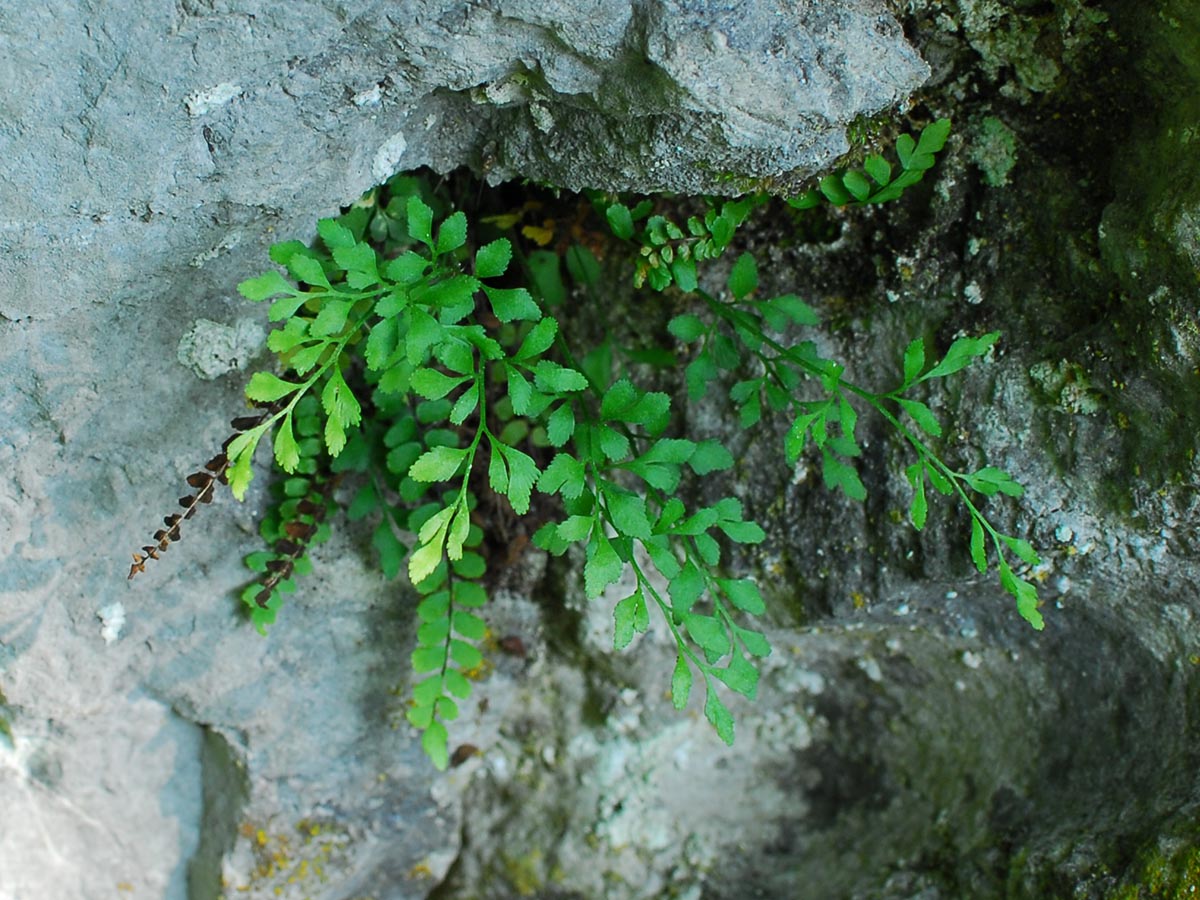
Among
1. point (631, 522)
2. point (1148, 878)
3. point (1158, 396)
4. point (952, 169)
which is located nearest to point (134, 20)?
point (631, 522)

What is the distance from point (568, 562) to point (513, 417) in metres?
0.53

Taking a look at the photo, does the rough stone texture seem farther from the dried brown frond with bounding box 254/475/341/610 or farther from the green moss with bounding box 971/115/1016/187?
the dried brown frond with bounding box 254/475/341/610

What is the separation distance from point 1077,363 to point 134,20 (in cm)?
177

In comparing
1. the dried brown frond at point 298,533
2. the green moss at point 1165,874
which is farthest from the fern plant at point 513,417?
the green moss at point 1165,874

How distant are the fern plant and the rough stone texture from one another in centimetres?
15

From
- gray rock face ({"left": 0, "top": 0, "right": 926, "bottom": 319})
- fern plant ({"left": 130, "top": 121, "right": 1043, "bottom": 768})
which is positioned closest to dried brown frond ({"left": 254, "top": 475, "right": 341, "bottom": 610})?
fern plant ({"left": 130, "top": 121, "right": 1043, "bottom": 768})

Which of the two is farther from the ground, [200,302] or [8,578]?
[200,302]

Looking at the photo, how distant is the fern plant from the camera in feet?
5.84

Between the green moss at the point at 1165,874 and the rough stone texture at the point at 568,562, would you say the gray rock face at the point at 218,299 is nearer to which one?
the rough stone texture at the point at 568,562

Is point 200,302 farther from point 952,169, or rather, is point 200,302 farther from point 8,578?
point 952,169

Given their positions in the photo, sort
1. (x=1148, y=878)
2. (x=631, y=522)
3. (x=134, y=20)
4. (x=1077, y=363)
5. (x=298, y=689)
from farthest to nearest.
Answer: (x=298, y=689) → (x=1148, y=878) → (x=1077, y=363) → (x=631, y=522) → (x=134, y=20)

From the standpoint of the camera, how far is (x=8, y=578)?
87.7 inches

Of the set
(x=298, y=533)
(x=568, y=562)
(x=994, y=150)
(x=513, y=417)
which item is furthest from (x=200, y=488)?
(x=994, y=150)

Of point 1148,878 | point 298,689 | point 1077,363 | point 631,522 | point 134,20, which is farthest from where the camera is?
point 298,689
